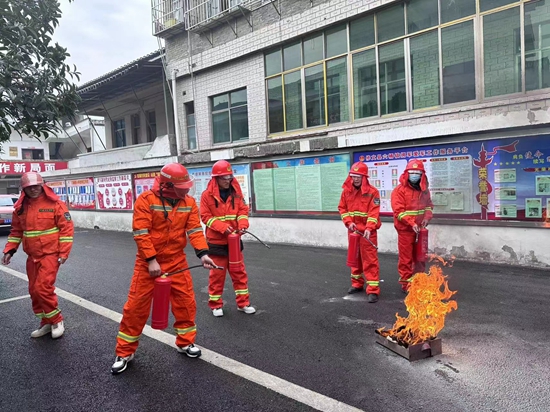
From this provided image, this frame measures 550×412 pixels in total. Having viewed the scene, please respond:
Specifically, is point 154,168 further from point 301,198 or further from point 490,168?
point 490,168

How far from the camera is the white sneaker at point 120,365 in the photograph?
3.60 m

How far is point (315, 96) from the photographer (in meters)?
11.0

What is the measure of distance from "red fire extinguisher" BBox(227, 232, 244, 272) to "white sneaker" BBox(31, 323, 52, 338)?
228 cm

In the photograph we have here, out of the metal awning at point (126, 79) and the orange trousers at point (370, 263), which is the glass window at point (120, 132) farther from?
the orange trousers at point (370, 263)

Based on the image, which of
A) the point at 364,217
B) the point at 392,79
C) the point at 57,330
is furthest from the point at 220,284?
the point at 392,79

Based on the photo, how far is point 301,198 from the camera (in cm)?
1077

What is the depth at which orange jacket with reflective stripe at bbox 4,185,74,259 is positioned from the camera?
4586mm

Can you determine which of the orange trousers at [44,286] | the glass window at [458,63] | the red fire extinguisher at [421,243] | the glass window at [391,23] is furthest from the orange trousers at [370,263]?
the glass window at [391,23]

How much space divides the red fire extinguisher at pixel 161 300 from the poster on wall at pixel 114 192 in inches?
534

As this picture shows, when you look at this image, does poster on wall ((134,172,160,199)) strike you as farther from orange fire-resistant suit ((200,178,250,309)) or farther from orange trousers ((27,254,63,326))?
orange trousers ((27,254,63,326))

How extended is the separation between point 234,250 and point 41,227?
7.37 feet

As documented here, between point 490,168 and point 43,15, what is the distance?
24.3 feet

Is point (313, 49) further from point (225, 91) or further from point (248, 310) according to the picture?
point (248, 310)

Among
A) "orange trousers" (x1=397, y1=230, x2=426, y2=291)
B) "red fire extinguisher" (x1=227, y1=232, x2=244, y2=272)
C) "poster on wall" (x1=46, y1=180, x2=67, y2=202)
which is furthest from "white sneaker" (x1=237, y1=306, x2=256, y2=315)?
"poster on wall" (x1=46, y1=180, x2=67, y2=202)
